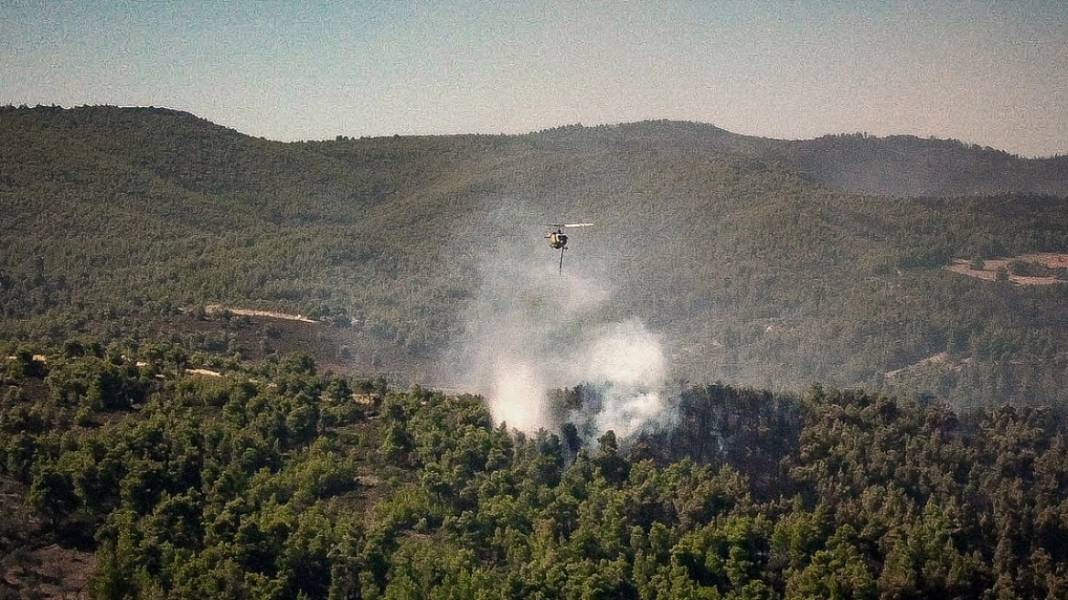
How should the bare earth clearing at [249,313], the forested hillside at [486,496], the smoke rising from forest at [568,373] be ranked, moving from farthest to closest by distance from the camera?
the bare earth clearing at [249,313]
the smoke rising from forest at [568,373]
the forested hillside at [486,496]

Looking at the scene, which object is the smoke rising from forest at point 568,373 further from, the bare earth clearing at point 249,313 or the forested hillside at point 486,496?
the bare earth clearing at point 249,313

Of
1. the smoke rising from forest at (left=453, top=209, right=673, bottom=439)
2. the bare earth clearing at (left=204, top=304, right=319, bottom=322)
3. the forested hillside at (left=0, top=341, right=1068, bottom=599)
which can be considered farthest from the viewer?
the bare earth clearing at (left=204, top=304, right=319, bottom=322)

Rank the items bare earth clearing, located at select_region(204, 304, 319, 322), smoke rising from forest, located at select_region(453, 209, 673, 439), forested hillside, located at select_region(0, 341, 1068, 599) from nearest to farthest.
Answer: forested hillside, located at select_region(0, 341, 1068, 599), smoke rising from forest, located at select_region(453, 209, 673, 439), bare earth clearing, located at select_region(204, 304, 319, 322)

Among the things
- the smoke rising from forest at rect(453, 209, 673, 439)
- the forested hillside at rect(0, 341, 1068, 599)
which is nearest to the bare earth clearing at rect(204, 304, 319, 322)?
the smoke rising from forest at rect(453, 209, 673, 439)

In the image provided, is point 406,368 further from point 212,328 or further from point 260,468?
point 260,468

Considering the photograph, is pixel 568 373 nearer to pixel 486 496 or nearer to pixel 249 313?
pixel 486 496

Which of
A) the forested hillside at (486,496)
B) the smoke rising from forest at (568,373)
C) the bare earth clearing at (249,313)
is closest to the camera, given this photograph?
the forested hillside at (486,496)

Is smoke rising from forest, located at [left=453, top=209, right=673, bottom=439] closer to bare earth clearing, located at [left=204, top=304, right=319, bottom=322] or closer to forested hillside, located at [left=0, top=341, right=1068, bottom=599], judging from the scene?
forested hillside, located at [left=0, top=341, right=1068, bottom=599]

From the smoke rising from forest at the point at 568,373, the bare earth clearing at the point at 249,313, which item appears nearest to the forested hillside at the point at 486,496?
the smoke rising from forest at the point at 568,373

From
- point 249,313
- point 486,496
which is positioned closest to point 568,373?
point 486,496

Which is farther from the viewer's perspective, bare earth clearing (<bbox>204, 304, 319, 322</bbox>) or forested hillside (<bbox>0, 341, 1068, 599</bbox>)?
bare earth clearing (<bbox>204, 304, 319, 322</bbox>)
